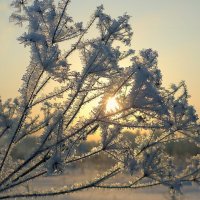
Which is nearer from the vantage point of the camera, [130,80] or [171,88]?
[130,80]

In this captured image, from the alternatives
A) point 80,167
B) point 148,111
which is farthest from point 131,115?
point 80,167

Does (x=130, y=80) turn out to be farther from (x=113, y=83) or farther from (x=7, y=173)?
(x=7, y=173)

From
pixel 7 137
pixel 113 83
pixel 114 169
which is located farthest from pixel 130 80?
pixel 7 137

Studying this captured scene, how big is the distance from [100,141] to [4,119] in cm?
86

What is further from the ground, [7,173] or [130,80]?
[130,80]

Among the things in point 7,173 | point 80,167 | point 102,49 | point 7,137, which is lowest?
point 7,173

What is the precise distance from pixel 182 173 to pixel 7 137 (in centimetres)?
161

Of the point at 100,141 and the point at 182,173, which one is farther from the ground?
the point at 100,141

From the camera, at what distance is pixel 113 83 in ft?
11.1

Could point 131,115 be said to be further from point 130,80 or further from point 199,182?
point 199,182

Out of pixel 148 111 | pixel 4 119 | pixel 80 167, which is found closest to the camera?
pixel 148 111

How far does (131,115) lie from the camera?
3.40 metres

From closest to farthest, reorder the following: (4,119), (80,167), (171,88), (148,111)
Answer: (148,111)
(171,88)
(4,119)
(80,167)

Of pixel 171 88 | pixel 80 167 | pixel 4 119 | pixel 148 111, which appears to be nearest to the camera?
pixel 148 111
